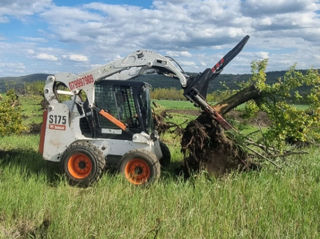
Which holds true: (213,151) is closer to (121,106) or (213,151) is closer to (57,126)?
(121,106)

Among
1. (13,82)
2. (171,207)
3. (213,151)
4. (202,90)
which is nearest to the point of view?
(171,207)

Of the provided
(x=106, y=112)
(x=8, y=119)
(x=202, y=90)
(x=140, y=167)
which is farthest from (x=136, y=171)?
(x=8, y=119)

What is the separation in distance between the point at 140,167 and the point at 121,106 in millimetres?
1431

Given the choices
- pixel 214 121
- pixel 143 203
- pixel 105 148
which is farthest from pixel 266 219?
pixel 105 148

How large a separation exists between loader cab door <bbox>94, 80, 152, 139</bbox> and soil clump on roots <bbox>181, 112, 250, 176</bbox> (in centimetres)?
120

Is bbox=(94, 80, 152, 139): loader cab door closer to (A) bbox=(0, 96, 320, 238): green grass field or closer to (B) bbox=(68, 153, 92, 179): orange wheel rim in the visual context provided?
(B) bbox=(68, 153, 92, 179): orange wheel rim

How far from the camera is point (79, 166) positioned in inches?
289

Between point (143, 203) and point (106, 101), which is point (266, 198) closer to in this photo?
point (143, 203)

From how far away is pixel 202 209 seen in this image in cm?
522

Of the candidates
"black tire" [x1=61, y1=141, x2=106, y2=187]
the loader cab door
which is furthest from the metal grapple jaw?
"black tire" [x1=61, y1=141, x2=106, y2=187]

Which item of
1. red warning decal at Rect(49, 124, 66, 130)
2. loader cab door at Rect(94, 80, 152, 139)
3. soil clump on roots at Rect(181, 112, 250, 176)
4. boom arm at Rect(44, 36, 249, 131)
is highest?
boom arm at Rect(44, 36, 249, 131)

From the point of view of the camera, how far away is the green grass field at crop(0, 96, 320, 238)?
175 inches

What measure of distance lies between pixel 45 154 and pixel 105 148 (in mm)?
1300

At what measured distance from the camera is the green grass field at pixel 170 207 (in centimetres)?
445
